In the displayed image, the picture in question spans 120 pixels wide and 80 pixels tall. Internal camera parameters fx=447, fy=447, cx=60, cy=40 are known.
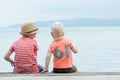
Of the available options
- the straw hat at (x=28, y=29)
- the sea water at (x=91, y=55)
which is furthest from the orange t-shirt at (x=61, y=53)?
the sea water at (x=91, y=55)

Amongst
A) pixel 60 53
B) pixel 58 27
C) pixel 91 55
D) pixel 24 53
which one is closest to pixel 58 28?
pixel 58 27

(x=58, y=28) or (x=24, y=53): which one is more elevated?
(x=58, y=28)

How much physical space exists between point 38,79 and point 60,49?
2.39 ft

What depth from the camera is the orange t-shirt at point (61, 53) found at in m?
6.23

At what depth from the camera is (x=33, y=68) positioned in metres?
6.32

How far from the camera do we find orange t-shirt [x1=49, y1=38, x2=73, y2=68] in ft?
20.4

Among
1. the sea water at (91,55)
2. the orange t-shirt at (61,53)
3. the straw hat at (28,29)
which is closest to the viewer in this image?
Result: the orange t-shirt at (61,53)

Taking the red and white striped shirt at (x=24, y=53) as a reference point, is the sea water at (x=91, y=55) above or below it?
below

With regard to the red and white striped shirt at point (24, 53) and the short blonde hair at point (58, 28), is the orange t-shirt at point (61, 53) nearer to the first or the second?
the short blonde hair at point (58, 28)

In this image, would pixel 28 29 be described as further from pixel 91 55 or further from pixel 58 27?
pixel 91 55

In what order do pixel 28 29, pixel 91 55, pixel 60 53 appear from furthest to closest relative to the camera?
pixel 91 55
pixel 28 29
pixel 60 53

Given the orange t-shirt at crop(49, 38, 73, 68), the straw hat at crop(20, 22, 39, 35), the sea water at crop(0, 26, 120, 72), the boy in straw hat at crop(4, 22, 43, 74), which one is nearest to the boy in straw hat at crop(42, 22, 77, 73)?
the orange t-shirt at crop(49, 38, 73, 68)

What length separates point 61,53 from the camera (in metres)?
6.24

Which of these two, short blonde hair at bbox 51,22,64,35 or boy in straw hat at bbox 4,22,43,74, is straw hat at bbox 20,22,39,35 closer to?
boy in straw hat at bbox 4,22,43,74
